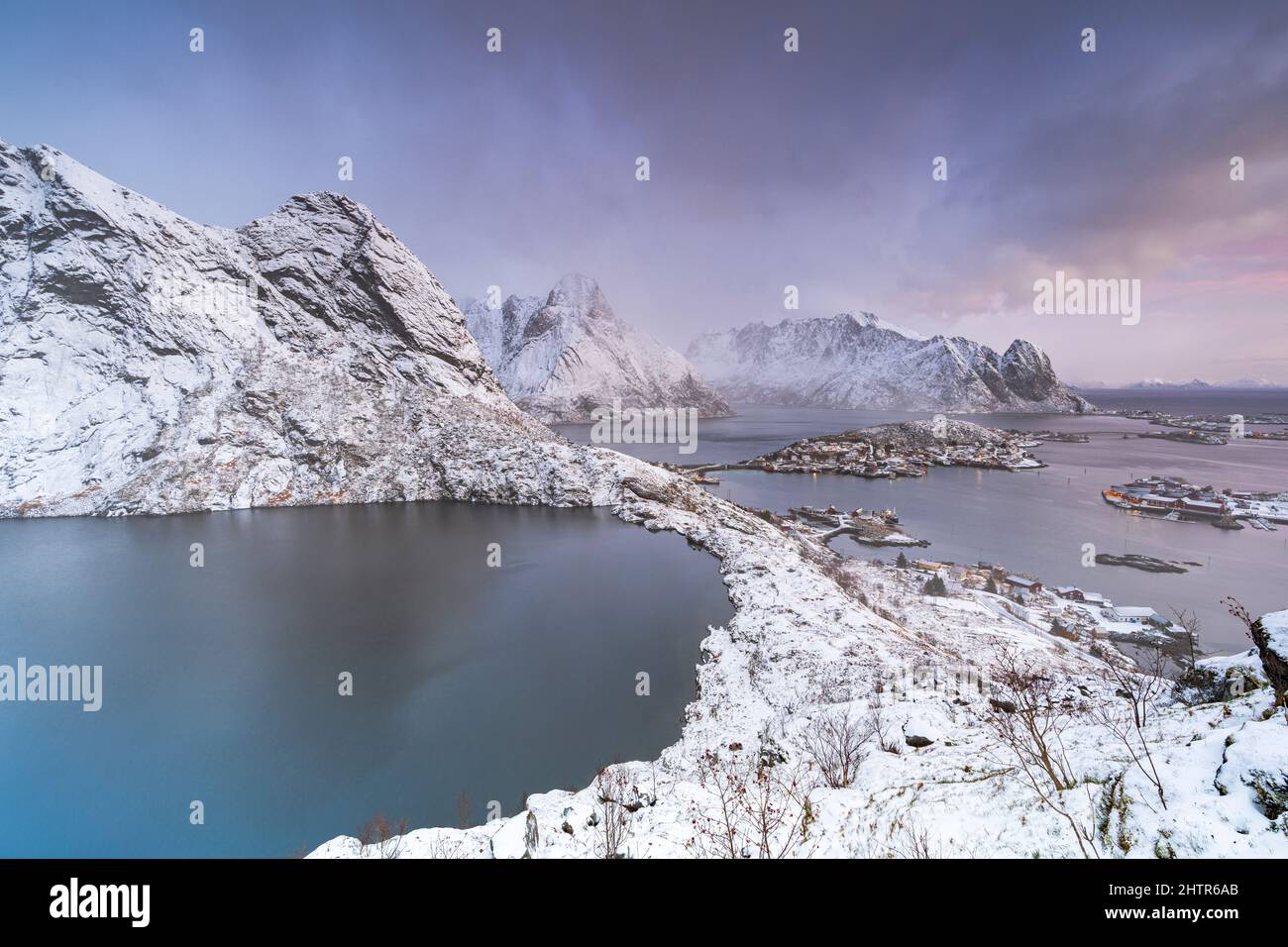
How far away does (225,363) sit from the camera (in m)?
43.5

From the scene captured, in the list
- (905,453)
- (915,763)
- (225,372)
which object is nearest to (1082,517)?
(905,453)

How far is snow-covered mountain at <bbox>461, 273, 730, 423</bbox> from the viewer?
141375 mm

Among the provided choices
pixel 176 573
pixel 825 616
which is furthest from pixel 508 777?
pixel 176 573

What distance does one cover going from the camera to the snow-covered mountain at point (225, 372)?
1446 inches

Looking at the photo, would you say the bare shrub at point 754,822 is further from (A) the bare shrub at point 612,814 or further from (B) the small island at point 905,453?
(B) the small island at point 905,453

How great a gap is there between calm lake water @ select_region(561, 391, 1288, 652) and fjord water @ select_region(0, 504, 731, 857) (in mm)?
25994

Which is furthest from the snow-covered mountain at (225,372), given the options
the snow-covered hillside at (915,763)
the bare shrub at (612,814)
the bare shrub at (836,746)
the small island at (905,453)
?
the small island at (905,453)

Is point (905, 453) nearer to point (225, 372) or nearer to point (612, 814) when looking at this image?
point (612, 814)

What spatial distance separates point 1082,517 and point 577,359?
129 m

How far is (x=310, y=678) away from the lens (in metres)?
17.0

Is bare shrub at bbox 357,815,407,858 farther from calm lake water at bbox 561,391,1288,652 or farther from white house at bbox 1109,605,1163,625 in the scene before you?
calm lake water at bbox 561,391,1288,652

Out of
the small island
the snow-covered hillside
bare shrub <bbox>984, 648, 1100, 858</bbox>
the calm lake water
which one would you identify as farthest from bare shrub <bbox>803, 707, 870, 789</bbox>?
the small island

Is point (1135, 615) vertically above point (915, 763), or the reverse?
point (915, 763)
